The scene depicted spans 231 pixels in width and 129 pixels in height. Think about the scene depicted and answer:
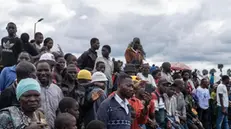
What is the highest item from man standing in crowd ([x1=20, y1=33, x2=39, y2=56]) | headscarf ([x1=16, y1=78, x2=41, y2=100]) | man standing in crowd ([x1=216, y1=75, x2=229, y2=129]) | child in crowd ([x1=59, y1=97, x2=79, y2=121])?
man standing in crowd ([x1=20, y1=33, x2=39, y2=56])

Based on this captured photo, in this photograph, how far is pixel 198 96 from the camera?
12.7 metres

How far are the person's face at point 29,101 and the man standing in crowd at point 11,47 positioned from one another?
5.53 m

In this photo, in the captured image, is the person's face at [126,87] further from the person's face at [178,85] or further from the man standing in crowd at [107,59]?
the person's face at [178,85]

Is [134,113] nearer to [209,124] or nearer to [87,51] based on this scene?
[87,51]

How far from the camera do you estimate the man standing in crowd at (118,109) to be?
5.53m

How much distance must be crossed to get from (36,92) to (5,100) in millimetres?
854

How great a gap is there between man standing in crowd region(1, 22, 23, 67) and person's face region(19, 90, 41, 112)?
18.1 ft

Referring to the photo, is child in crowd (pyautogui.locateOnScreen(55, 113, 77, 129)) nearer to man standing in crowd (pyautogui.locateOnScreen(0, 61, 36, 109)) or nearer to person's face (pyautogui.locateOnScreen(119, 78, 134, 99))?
man standing in crowd (pyautogui.locateOnScreen(0, 61, 36, 109))

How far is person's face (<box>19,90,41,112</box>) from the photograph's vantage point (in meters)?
3.91

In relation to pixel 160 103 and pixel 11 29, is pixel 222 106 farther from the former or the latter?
pixel 11 29

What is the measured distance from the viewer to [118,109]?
558 centimetres

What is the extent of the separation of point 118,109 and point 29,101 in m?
1.89

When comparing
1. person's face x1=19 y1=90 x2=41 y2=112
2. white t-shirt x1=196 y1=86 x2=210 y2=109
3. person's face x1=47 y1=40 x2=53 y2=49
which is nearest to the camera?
person's face x1=19 y1=90 x2=41 y2=112

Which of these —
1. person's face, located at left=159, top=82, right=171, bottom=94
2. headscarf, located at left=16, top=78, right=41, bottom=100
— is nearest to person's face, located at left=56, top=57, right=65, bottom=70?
person's face, located at left=159, top=82, right=171, bottom=94
